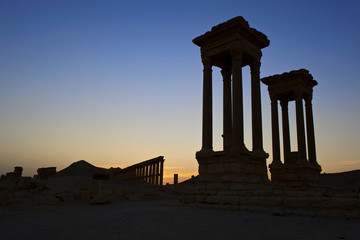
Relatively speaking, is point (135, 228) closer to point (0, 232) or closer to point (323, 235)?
point (0, 232)

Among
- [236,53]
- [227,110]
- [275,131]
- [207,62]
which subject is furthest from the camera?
[275,131]

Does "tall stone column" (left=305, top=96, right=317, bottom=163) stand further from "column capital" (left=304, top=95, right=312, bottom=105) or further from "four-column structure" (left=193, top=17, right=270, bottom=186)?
"four-column structure" (left=193, top=17, right=270, bottom=186)

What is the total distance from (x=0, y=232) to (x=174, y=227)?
15.1 ft

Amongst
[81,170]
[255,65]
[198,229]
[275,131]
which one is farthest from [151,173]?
[81,170]

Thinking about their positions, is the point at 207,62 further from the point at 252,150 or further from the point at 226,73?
the point at 252,150

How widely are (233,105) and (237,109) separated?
342 millimetres

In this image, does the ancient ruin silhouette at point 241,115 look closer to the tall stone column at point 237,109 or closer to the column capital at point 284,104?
the tall stone column at point 237,109

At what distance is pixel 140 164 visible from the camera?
120 feet

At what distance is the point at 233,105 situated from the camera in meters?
16.7

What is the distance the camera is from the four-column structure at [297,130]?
2245 centimetres

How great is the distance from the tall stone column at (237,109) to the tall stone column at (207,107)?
199 cm

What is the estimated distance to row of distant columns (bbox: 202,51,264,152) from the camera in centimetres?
1655

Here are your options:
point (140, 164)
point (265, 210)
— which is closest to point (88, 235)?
point (265, 210)

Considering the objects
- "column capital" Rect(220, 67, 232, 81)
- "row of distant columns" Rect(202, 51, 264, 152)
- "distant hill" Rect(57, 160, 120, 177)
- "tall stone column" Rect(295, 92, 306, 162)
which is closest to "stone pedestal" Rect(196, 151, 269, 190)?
"row of distant columns" Rect(202, 51, 264, 152)
